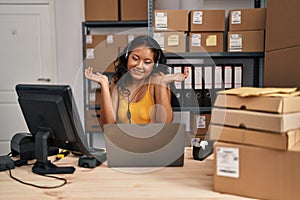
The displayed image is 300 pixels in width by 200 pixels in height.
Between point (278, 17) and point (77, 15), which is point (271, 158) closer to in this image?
point (278, 17)

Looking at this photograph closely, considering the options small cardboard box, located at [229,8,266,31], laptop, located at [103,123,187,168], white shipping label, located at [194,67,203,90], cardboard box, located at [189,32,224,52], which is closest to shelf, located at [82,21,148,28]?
cardboard box, located at [189,32,224,52]

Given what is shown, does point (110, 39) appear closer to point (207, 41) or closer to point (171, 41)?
point (171, 41)

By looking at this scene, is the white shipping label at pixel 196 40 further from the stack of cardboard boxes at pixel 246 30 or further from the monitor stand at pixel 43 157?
the monitor stand at pixel 43 157

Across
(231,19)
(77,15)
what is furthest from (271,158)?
(77,15)

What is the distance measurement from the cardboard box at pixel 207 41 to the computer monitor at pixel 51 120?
163cm

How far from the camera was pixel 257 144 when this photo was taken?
866mm

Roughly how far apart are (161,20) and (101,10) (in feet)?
1.89

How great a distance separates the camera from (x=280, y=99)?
0.82 meters

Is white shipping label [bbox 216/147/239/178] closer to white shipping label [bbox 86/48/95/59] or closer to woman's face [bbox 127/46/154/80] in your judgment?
woman's face [bbox 127/46/154/80]

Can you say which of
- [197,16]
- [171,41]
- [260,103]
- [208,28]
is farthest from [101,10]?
[260,103]

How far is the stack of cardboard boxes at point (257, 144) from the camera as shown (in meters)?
0.83

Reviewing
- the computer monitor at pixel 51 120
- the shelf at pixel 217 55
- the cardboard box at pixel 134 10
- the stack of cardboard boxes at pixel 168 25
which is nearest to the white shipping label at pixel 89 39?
the cardboard box at pixel 134 10

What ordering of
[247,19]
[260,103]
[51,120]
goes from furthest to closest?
[247,19] → [51,120] → [260,103]

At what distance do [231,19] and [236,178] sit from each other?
6.04 feet
